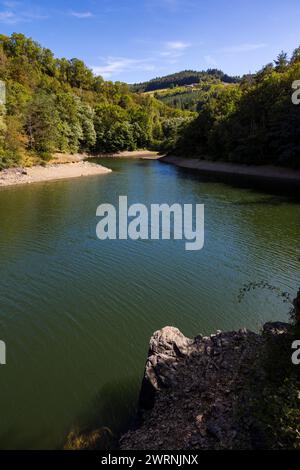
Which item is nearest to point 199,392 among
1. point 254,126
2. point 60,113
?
point 254,126

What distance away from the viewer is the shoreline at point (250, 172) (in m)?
48.7

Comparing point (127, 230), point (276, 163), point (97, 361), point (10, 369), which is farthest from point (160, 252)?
point (276, 163)

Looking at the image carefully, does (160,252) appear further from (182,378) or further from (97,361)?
(182,378)

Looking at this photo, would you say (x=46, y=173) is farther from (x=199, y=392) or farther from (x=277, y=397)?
(x=277, y=397)

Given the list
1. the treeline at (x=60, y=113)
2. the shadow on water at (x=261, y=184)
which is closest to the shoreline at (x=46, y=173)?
the treeline at (x=60, y=113)

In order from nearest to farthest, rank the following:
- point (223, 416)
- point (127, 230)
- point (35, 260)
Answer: point (223, 416) < point (35, 260) < point (127, 230)

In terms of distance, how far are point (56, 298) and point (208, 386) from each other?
8.70 m

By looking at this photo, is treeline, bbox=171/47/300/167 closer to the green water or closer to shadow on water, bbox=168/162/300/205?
shadow on water, bbox=168/162/300/205

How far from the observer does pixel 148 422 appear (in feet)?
26.1

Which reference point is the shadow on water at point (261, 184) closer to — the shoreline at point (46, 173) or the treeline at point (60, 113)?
the shoreline at point (46, 173)

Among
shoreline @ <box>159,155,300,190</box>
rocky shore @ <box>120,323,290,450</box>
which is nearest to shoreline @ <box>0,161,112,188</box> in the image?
shoreline @ <box>159,155,300,190</box>

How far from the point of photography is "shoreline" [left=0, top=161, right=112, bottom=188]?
45281 mm

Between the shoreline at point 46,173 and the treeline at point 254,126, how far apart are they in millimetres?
23126

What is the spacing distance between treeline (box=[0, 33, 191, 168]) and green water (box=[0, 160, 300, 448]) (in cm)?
3149
